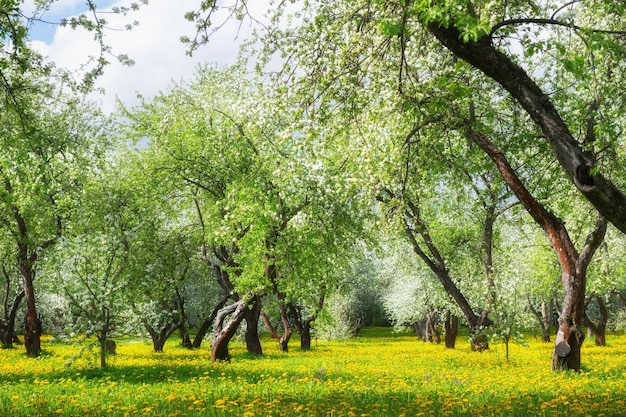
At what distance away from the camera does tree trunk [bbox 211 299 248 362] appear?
21.8m

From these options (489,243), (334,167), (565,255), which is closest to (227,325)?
(334,167)

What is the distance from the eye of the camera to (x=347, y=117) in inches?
401

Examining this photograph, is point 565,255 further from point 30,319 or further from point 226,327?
point 30,319

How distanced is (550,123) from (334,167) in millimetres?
11560

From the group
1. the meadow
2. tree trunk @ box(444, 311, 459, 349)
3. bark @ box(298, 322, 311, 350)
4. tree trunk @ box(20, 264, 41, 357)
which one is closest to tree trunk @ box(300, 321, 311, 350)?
bark @ box(298, 322, 311, 350)

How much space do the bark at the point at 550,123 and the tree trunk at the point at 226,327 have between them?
15671mm

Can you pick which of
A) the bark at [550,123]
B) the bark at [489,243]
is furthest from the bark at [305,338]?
the bark at [550,123]

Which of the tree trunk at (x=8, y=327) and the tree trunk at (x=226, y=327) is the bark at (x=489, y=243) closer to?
the tree trunk at (x=226, y=327)

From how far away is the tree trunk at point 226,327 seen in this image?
2184 centimetres

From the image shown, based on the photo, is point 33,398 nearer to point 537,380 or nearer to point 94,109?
point 537,380

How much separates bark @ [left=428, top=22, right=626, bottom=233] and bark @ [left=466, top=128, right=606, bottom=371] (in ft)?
20.8

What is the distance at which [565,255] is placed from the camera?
14.9 m

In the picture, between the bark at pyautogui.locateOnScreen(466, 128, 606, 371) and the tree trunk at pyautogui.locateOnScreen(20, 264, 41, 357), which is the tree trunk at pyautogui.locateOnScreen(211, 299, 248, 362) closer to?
the tree trunk at pyautogui.locateOnScreen(20, 264, 41, 357)

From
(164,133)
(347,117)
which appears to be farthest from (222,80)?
(347,117)
